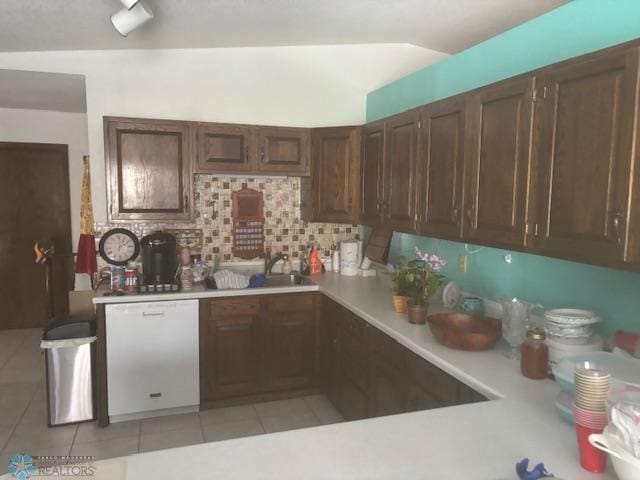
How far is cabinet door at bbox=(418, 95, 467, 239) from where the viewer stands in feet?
7.60

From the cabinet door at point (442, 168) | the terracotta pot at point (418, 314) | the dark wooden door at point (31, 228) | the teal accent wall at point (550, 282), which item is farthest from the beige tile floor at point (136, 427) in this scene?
the dark wooden door at point (31, 228)

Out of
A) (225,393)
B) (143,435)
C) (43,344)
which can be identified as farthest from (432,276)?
(43,344)

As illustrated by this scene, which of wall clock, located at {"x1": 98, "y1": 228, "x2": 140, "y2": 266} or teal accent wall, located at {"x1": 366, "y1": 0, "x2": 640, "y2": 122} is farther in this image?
wall clock, located at {"x1": 98, "y1": 228, "x2": 140, "y2": 266}

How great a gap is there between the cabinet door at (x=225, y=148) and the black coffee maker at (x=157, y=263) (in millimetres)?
606

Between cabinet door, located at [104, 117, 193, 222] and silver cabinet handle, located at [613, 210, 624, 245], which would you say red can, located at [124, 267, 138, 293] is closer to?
cabinet door, located at [104, 117, 193, 222]

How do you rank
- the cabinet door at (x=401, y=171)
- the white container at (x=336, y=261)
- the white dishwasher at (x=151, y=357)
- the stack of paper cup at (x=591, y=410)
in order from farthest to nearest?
the white container at (x=336, y=261), the white dishwasher at (x=151, y=357), the cabinet door at (x=401, y=171), the stack of paper cup at (x=591, y=410)

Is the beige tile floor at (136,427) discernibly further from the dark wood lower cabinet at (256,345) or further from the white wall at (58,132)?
the white wall at (58,132)

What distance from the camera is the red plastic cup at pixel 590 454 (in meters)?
1.21

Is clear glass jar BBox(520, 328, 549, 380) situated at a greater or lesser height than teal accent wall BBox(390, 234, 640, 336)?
lesser

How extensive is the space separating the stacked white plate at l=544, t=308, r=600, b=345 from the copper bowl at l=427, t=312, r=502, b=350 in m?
0.31

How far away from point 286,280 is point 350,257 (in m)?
0.57

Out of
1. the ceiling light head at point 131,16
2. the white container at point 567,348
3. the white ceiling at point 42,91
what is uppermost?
the white ceiling at point 42,91

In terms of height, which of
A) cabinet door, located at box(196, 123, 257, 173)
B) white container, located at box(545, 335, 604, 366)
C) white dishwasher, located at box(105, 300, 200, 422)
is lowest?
white dishwasher, located at box(105, 300, 200, 422)

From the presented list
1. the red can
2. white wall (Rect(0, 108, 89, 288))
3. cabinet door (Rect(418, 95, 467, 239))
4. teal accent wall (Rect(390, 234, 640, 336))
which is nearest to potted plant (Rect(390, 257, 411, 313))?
cabinet door (Rect(418, 95, 467, 239))
